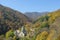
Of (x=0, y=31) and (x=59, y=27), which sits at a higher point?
(x=59, y=27)

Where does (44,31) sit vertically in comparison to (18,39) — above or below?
above

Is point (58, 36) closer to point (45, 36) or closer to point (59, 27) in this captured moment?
point (59, 27)

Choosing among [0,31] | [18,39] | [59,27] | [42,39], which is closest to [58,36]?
[59,27]

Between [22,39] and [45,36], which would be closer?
[45,36]

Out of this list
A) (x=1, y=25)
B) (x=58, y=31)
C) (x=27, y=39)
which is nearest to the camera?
(x=58, y=31)

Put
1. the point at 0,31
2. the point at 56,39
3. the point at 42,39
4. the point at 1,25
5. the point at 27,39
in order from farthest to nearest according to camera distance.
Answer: the point at 1,25
the point at 0,31
the point at 27,39
the point at 42,39
the point at 56,39

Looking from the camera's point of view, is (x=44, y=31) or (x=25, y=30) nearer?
(x=44, y=31)

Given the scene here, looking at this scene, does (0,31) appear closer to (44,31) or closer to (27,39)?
(27,39)

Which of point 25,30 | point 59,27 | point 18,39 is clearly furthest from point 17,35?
point 59,27

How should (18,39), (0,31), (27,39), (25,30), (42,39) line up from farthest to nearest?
(0,31)
(25,30)
(18,39)
(27,39)
(42,39)
